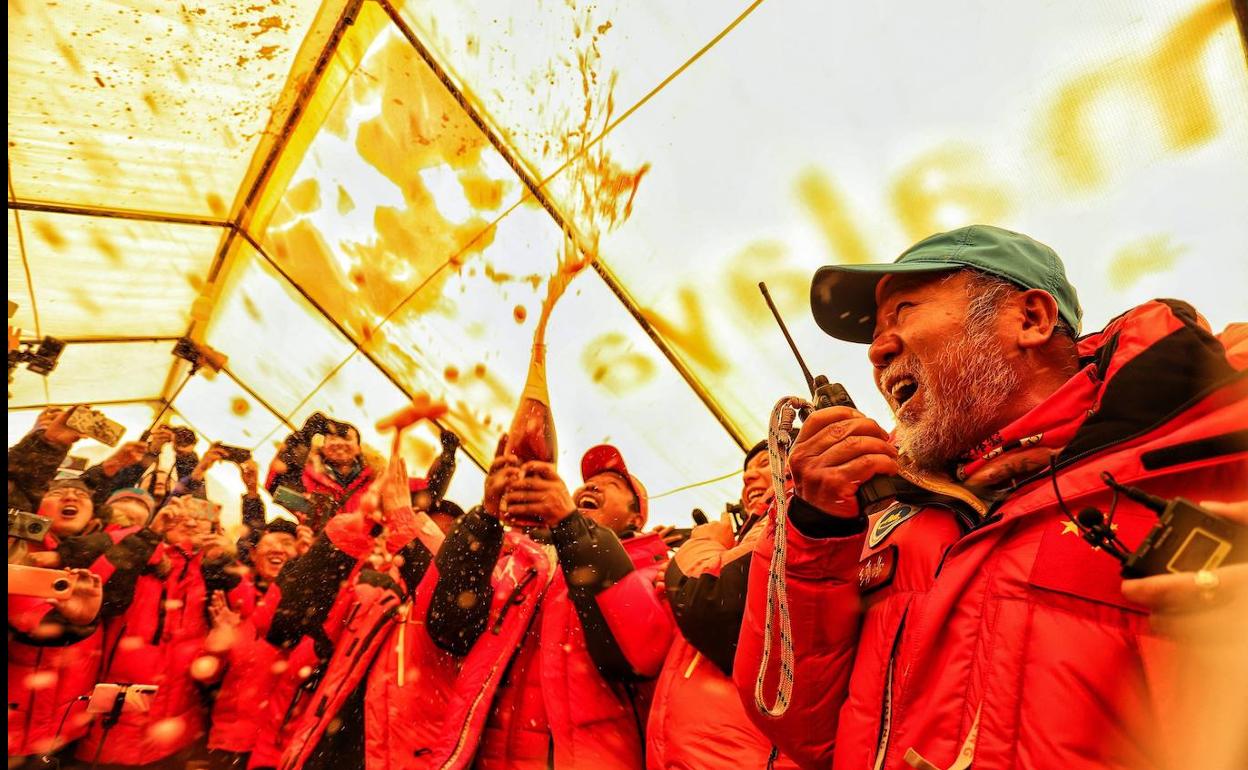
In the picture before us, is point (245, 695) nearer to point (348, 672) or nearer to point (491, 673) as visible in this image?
point (348, 672)

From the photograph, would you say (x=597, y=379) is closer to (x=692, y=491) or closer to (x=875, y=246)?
(x=692, y=491)

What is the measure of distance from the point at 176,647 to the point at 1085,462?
160 inches

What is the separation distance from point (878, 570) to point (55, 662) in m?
3.56

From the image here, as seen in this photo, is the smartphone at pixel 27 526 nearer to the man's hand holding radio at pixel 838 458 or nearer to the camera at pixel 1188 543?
the man's hand holding radio at pixel 838 458

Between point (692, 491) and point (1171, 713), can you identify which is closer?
point (1171, 713)

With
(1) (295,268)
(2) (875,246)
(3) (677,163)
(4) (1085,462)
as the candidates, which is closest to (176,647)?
(1) (295,268)

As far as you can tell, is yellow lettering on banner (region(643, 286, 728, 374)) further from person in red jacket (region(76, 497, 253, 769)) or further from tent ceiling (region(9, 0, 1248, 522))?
person in red jacket (region(76, 497, 253, 769))

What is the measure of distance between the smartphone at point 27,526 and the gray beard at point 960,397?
2.58 meters

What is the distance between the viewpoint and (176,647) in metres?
3.64

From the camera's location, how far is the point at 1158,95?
7.08ft

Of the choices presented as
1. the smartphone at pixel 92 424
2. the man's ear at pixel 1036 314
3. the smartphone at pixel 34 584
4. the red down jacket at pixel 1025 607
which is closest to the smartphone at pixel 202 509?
the smartphone at pixel 92 424

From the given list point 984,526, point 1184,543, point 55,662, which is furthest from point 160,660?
point 1184,543

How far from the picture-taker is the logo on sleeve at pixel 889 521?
135cm

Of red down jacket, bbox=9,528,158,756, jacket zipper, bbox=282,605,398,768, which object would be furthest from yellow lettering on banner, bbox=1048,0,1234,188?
red down jacket, bbox=9,528,158,756
